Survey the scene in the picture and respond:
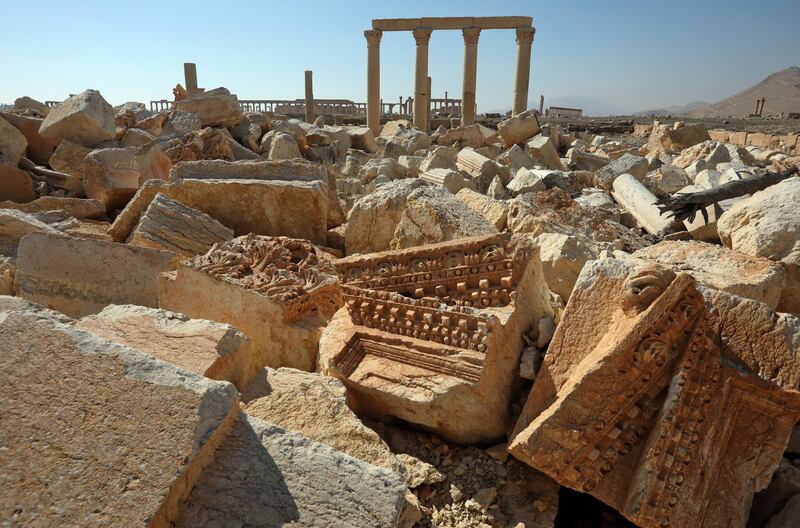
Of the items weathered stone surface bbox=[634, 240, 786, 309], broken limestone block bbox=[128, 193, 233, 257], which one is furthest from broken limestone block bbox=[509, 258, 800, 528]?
broken limestone block bbox=[128, 193, 233, 257]

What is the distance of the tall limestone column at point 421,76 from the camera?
1897 cm

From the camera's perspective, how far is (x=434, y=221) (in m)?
3.27

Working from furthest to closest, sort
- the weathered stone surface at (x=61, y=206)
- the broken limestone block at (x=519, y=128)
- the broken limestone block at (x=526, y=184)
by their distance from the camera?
the broken limestone block at (x=519, y=128) < the broken limestone block at (x=526, y=184) < the weathered stone surface at (x=61, y=206)

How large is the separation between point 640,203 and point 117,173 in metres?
6.64

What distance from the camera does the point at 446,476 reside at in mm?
2023

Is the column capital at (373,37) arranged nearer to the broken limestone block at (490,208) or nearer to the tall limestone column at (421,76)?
the tall limestone column at (421,76)

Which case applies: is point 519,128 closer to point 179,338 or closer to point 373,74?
point 373,74

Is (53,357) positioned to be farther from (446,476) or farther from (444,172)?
(444,172)

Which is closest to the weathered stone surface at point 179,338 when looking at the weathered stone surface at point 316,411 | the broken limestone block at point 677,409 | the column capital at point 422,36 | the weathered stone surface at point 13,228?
the weathered stone surface at point 316,411

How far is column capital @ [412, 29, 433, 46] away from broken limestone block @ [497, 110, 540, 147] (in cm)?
825

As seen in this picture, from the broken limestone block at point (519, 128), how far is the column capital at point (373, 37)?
9.05 meters

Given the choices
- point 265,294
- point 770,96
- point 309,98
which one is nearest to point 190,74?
point 309,98

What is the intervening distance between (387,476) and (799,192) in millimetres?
3278

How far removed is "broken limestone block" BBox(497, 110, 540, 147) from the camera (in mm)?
12586
